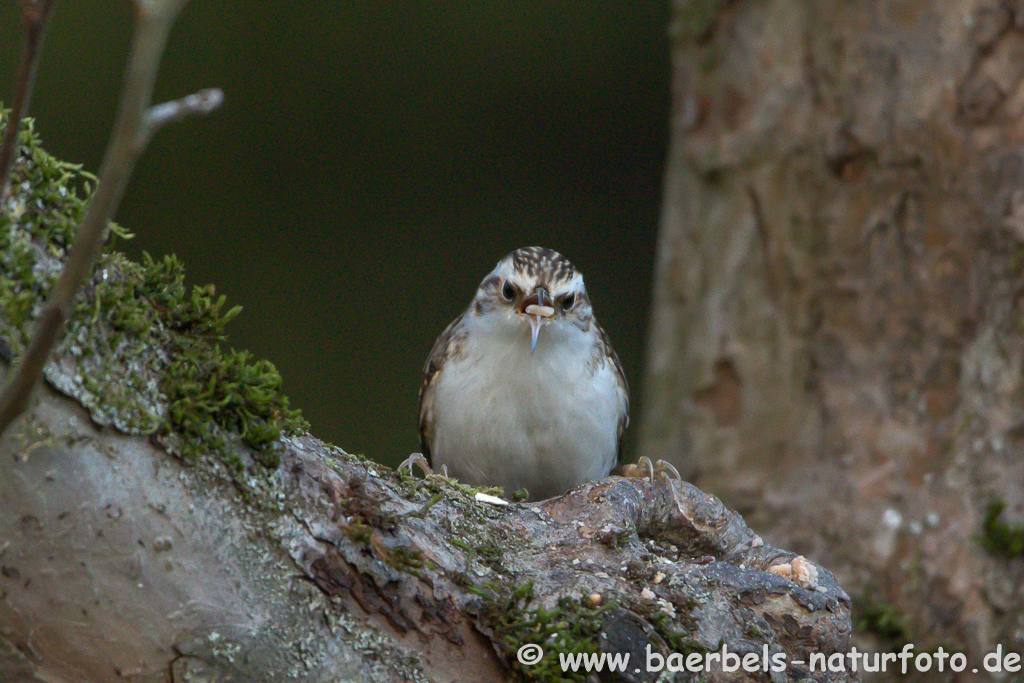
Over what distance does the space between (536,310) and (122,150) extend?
201 centimetres

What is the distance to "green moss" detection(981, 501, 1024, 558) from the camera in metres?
3.44

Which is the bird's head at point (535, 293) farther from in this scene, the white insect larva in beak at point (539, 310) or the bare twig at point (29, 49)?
the bare twig at point (29, 49)

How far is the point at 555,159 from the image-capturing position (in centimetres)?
635

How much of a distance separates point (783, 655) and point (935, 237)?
205 centimetres

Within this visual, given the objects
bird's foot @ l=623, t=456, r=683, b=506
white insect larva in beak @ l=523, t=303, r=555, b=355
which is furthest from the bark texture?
white insect larva in beak @ l=523, t=303, r=555, b=355

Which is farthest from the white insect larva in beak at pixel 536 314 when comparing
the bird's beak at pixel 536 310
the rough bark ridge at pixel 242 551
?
the rough bark ridge at pixel 242 551

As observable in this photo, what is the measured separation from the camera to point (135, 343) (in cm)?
167

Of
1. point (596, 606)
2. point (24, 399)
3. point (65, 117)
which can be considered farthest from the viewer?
point (65, 117)

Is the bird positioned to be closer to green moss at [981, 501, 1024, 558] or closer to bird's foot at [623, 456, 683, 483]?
bird's foot at [623, 456, 683, 483]

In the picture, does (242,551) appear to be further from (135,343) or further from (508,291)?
(508,291)

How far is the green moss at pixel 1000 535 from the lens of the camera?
3.44 m

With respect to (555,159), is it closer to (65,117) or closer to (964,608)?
(65,117)

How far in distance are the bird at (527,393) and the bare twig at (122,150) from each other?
1896 millimetres

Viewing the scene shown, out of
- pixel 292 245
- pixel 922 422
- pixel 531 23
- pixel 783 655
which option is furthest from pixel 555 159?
pixel 783 655
